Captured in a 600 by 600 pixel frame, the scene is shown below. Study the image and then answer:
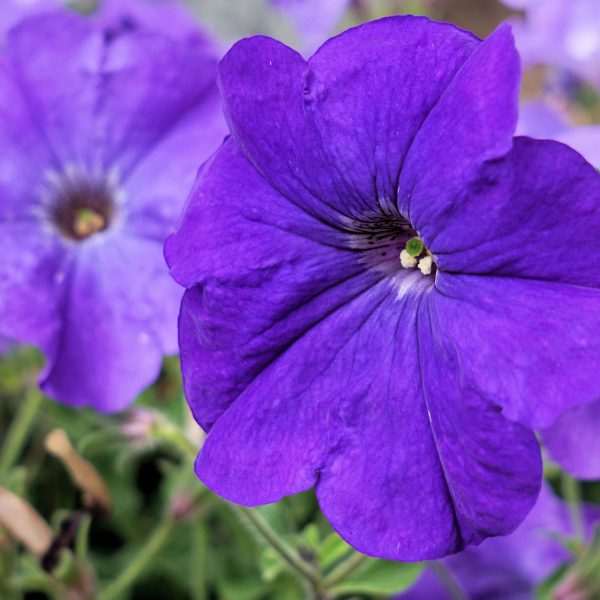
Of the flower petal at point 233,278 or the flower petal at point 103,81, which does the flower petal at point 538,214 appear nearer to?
the flower petal at point 233,278

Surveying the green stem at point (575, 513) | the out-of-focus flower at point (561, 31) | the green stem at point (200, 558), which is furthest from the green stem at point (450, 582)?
the out-of-focus flower at point (561, 31)

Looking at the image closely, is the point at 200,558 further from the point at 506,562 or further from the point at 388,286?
the point at 388,286

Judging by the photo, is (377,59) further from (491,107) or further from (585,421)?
(585,421)

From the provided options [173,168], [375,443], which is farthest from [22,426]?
[375,443]

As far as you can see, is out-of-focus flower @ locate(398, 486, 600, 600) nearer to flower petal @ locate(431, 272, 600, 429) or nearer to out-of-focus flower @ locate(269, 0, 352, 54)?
flower petal @ locate(431, 272, 600, 429)

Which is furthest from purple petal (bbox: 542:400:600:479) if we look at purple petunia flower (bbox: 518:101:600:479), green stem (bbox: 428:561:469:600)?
green stem (bbox: 428:561:469:600)
